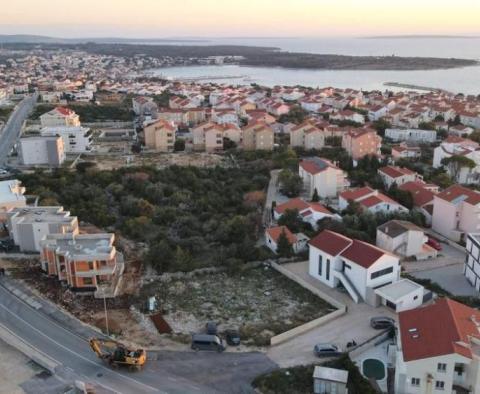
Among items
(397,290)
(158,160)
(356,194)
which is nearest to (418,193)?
(356,194)

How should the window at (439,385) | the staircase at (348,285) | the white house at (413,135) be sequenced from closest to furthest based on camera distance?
the window at (439,385)
the staircase at (348,285)
the white house at (413,135)

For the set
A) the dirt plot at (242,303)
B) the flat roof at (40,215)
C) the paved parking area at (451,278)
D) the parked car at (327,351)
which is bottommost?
the paved parking area at (451,278)

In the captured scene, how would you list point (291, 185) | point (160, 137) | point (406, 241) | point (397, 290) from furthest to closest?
point (160, 137) → point (291, 185) → point (406, 241) → point (397, 290)

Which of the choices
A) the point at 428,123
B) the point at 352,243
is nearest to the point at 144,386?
the point at 352,243

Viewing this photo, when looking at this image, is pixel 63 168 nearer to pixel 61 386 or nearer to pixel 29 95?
pixel 61 386

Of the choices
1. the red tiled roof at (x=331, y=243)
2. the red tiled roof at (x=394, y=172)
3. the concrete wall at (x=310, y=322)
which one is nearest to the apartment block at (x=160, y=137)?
the red tiled roof at (x=394, y=172)

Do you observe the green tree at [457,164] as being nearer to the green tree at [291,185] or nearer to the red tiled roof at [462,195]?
the red tiled roof at [462,195]

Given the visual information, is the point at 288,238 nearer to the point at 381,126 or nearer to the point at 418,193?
the point at 418,193
